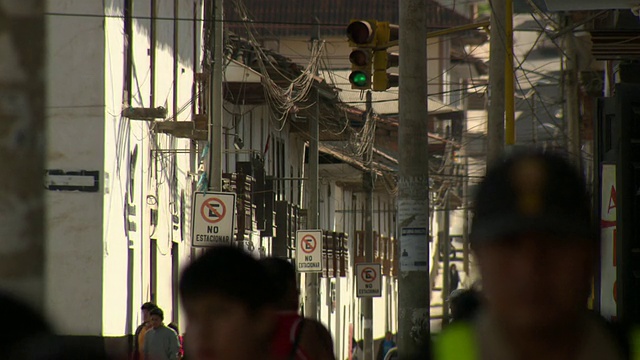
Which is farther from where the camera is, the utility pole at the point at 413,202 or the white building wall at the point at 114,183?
the white building wall at the point at 114,183

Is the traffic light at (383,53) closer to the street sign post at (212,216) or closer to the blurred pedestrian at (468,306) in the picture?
the street sign post at (212,216)

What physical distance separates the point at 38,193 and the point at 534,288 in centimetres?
1983

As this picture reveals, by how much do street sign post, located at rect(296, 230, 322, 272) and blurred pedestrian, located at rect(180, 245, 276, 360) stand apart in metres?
27.2

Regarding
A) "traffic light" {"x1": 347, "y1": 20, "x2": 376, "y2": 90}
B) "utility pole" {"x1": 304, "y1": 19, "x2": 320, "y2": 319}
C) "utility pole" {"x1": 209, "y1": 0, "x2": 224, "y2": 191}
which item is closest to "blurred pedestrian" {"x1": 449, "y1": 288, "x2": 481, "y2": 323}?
"traffic light" {"x1": 347, "y1": 20, "x2": 376, "y2": 90}

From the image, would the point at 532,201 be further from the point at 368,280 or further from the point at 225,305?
the point at 368,280

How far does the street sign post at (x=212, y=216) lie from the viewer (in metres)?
21.2

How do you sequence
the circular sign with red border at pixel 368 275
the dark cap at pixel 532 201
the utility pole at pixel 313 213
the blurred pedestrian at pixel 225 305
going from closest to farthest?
the dark cap at pixel 532 201, the blurred pedestrian at pixel 225 305, the utility pole at pixel 313 213, the circular sign with red border at pixel 368 275

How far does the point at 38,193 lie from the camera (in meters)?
21.4

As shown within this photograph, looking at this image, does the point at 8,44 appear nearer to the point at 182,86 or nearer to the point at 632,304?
the point at 182,86

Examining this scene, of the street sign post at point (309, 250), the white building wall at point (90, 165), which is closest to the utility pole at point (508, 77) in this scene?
the white building wall at point (90, 165)

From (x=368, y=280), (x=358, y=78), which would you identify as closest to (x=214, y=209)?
(x=358, y=78)

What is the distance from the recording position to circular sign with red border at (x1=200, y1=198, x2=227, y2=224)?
2123 cm

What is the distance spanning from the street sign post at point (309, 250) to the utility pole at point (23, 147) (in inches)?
379

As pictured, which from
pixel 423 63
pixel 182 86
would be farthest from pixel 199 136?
pixel 423 63
